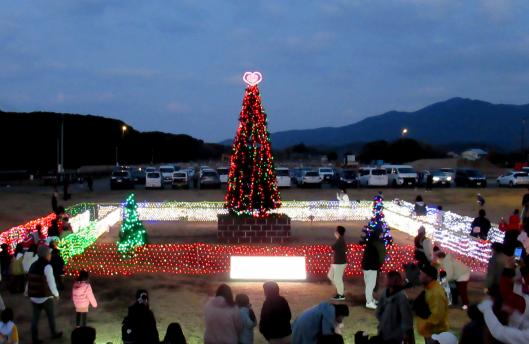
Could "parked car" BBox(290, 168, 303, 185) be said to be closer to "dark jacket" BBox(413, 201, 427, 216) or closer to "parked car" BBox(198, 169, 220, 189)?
"parked car" BBox(198, 169, 220, 189)

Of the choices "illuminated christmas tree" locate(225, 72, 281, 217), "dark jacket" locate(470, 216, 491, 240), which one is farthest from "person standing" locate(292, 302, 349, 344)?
"illuminated christmas tree" locate(225, 72, 281, 217)

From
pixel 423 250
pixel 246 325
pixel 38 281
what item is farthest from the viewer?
pixel 423 250

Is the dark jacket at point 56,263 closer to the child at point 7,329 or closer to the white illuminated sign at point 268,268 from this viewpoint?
the white illuminated sign at point 268,268

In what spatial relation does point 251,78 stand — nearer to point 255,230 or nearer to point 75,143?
point 255,230

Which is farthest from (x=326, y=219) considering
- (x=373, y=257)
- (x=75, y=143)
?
(x=75, y=143)

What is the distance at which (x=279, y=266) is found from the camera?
45.2ft

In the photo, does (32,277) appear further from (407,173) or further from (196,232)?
(407,173)

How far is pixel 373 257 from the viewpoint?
443 inches

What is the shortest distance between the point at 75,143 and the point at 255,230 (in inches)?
3467

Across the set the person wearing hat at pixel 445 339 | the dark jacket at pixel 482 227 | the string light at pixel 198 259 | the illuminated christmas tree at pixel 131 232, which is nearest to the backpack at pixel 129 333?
the person wearing hat at pixel 445 339

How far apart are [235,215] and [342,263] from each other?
703cm

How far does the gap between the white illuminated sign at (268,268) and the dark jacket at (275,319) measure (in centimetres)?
656

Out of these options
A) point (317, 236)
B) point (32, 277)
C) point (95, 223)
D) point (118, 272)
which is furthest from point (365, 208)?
point (32, 277)

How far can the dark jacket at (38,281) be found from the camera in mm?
9289
